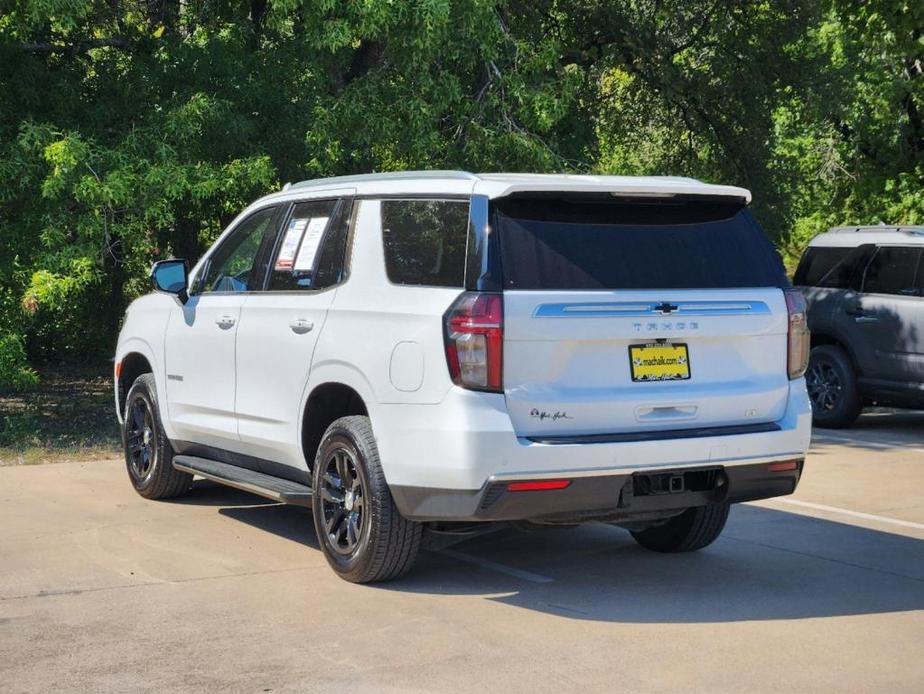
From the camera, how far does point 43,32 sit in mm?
13984

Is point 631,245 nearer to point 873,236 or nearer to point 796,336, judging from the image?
point 796,336

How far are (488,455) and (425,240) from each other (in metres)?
1.16

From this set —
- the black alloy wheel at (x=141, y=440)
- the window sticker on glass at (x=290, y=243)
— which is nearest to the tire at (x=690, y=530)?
the window sticker on glass at (x=290, y=243)

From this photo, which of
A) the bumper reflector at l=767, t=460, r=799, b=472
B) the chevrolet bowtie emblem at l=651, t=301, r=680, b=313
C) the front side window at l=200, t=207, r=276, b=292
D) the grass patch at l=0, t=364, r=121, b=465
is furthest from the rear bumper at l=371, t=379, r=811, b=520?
the grass patch at l=0, t=364, r=121, b=465

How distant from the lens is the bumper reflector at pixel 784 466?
22.0 feet

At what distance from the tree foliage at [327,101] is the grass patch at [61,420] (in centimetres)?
74

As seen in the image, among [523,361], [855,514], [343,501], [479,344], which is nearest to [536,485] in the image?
[523,361]

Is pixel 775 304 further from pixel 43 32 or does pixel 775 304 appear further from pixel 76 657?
pixel 43 32

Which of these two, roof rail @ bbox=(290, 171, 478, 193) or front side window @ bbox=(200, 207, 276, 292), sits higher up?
roof rail @ bbox=(290, 171, 478, 193)

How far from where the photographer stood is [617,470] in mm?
6234

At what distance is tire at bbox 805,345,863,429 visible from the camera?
13508mm

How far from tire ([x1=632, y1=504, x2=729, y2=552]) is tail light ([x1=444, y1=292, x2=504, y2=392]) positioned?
1.85 meters

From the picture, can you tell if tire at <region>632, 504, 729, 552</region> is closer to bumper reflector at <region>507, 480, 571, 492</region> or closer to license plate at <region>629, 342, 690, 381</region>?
license plate at <region>629, 342, 690, 381</region>

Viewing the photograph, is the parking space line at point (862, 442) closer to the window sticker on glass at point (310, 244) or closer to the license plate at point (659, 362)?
the license plate at point (659, 362)
